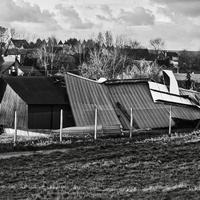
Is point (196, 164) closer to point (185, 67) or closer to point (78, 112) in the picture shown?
point (78, 112)

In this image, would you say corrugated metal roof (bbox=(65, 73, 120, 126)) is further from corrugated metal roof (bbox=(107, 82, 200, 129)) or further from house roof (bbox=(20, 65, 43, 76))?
house roof (bbox=(20, 65, 43, 76))

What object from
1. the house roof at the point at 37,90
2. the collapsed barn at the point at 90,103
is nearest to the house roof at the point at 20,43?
the house roof at the point at 37,90

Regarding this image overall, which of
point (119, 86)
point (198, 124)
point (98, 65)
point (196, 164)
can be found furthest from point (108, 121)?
point (98, 65)

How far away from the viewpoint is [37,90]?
22.4 metres

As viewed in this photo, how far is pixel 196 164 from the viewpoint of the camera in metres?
12.0

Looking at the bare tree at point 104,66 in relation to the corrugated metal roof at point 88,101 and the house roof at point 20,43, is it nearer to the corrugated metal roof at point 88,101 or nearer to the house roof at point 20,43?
the corrugated metal roof at point 88,101

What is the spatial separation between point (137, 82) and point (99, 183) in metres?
14.2

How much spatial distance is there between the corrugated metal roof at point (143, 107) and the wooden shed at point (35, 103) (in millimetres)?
2441

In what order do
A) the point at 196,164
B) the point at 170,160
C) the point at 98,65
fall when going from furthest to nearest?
1. the point at 98,65
2. the point at 170,160
3. the point at 196,164

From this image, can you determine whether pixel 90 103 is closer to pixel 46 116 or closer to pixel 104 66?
pixel 46 116

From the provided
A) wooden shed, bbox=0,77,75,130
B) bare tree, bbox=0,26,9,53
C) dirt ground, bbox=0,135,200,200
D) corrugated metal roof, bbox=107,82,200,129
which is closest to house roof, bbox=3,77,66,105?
wooden shed, bbox=0,77,75,130

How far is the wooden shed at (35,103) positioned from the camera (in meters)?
21.5

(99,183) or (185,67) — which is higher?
(185,67)

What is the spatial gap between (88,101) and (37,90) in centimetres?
251
